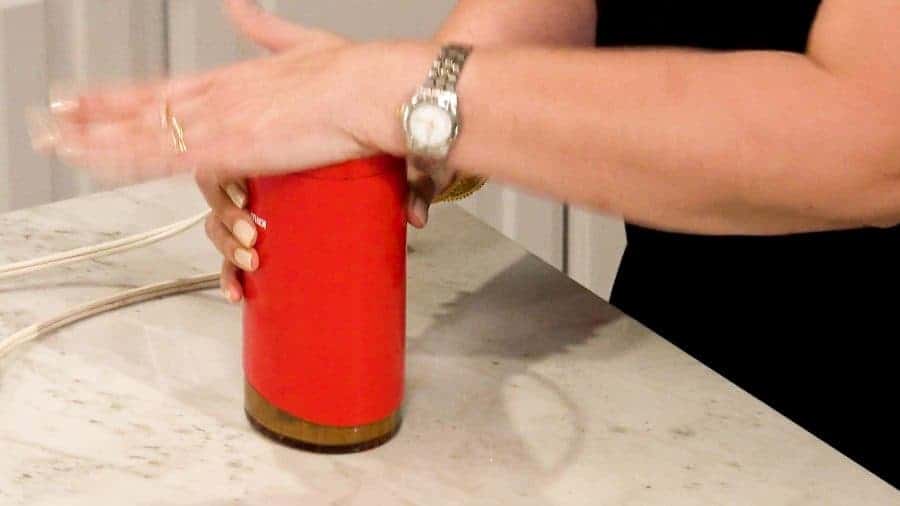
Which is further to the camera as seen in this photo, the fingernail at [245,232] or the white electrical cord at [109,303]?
the white electrical cord at [109,303]

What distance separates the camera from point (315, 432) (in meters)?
0.79

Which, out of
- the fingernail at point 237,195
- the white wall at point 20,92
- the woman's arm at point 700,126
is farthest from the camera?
the white wall at point 20,92

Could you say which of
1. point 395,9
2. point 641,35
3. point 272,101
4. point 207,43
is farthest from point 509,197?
point 272,101

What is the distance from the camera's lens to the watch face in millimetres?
709

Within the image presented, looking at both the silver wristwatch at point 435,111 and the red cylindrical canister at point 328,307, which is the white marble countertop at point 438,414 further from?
the silver wristwatch at point 435,111

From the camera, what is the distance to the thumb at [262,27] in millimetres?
817

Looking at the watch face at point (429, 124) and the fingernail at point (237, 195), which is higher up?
the watch face at point (429, 124)

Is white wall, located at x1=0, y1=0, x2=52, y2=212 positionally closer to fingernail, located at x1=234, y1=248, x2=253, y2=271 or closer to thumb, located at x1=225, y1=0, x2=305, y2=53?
thumb, located at x1=225, y1=0, x2=305, y2=53

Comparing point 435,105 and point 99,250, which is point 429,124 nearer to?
point 435,105

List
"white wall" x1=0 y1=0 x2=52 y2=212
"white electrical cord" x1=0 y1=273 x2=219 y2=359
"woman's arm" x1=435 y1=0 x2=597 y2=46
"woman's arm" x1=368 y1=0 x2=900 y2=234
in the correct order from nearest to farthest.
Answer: "woman's arm" x1=368 y1=0 x2=900 y2=234
"white electrical cord" x1=0 y1=273 x2=219 y2=359
"woman's arm" x1=435 y1=0 x2=597 y2=46
"white wall" x1=0 y1=0 x2=52 y2=212

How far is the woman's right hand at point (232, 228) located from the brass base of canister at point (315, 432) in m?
0.07

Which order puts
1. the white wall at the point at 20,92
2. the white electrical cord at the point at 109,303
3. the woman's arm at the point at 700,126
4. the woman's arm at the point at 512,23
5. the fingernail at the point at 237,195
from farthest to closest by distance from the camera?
the white wall at the point at 20,92 < the woman's arm at the point at 512,23 < the white electrical cord at the point at 109,303 < the fingernail at the point at 237,195 < the woman's arm at the point at 700,126

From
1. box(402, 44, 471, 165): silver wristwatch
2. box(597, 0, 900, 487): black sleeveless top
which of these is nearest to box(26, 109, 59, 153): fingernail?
box(402, 44, 471, 165): silver wristwatch

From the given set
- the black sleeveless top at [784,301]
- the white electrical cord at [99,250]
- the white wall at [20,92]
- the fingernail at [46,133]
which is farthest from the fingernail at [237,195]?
the white wall at [20,92]
